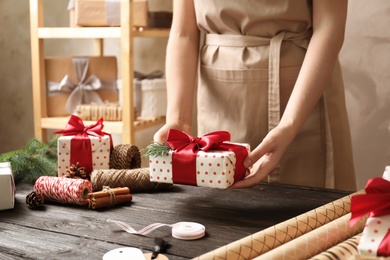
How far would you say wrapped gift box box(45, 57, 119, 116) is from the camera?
3.12m

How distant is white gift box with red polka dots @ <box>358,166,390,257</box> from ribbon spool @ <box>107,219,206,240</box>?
0.36 meters

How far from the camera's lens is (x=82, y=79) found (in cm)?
312

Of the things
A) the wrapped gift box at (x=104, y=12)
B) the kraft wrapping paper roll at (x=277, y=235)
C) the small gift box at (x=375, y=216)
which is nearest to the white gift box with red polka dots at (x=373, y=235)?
the small gift box at (x=375, y=216)

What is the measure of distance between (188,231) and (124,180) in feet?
1.28

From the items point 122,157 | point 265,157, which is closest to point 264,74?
point 265,157

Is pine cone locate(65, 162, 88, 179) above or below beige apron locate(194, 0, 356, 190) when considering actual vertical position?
below

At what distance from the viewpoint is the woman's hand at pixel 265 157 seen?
4.83ft

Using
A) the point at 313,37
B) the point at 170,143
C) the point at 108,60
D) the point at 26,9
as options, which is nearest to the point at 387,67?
the point at 313,37

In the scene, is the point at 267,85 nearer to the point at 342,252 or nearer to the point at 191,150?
the point at 191,150

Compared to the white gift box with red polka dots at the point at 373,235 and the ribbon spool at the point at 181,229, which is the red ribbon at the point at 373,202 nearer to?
the white gift box with red polka dots at the point at 373,235

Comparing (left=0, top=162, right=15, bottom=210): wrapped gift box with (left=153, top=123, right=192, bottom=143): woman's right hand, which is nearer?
(left=0, top=162, right=15, bottom=210): wrapped gift box

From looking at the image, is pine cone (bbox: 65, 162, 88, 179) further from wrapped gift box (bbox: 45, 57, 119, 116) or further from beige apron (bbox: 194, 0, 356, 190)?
wrapped gift box (bbox: 45, 57, 119, 116)

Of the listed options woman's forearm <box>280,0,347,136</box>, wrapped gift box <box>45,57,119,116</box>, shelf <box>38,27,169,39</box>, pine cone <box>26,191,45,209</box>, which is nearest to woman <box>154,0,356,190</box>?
woman's forearm <box>280,0,347,136</box>

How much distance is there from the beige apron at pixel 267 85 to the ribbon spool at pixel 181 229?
71cm
